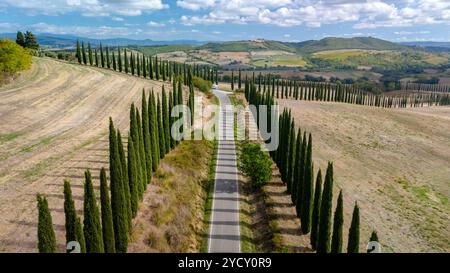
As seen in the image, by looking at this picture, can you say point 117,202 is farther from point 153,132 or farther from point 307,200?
point 307,200

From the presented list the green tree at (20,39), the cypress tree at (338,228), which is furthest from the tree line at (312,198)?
the green tree at (20,39)

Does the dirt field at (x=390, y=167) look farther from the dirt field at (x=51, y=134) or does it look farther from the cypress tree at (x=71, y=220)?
the dirt field at (x=51, y=134)

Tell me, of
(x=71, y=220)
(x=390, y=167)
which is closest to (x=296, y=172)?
(x=390, y=167)

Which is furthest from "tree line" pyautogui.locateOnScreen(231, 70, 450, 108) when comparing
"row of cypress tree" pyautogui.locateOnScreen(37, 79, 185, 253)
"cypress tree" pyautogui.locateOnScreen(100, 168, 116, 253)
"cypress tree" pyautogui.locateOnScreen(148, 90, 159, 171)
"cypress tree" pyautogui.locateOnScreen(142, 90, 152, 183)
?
"cypress tree" pyautogui.locateOnScreen(100, 168, 116, 253)
